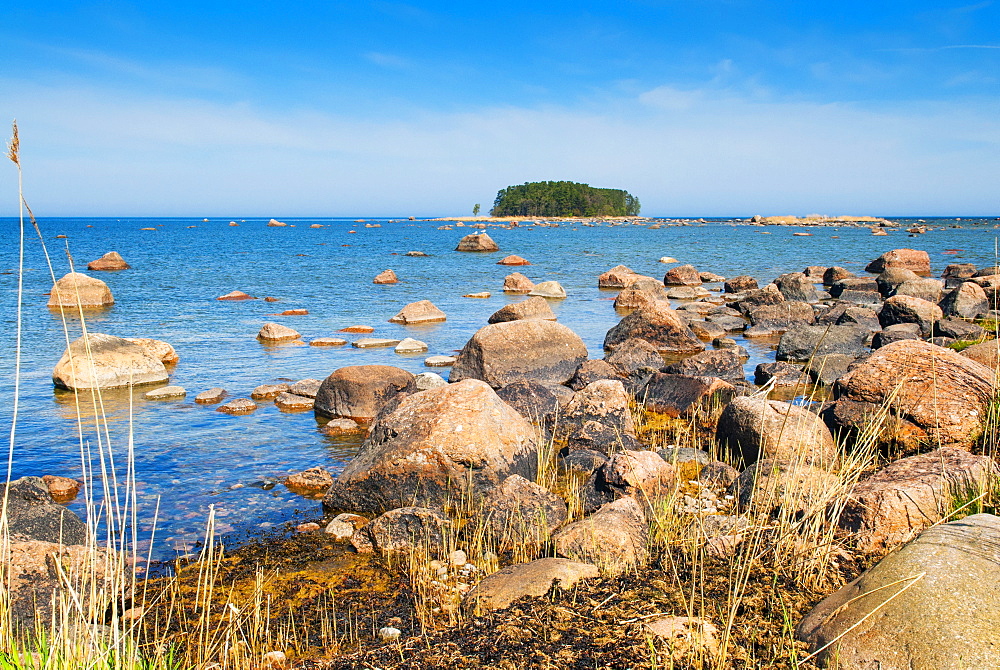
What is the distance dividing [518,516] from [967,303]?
19.6m

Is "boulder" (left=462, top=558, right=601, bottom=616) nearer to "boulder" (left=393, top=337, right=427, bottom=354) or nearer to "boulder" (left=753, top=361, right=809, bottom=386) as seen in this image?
"boulder" (left=753, top=361, right=809, bottom=386)

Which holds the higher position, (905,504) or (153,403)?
(905,504)

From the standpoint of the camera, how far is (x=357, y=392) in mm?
12141

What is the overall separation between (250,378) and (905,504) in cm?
1281

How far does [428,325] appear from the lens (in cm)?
2281

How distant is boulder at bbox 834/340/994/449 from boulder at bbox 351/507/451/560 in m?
5.16

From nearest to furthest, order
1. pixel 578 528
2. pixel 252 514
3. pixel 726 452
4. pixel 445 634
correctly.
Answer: pixel 445 634 < pixel 578 528 < pixel 252 514 < pixel 726 452

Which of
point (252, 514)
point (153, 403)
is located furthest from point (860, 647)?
point (153, 403)

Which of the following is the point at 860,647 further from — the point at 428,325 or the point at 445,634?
the point at 428,325

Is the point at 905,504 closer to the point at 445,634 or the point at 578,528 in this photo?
the point at 578,528

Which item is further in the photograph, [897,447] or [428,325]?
[428,325]

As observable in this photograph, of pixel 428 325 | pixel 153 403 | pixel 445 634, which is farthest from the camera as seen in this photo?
pixel 428 325

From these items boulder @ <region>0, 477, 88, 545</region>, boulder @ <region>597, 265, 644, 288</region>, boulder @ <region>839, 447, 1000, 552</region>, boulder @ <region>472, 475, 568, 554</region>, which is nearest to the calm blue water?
boulder @ <region>0, 477, 88, 545</region>

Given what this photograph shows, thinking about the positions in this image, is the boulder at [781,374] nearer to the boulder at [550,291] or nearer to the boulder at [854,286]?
the boulder at [550,291]
